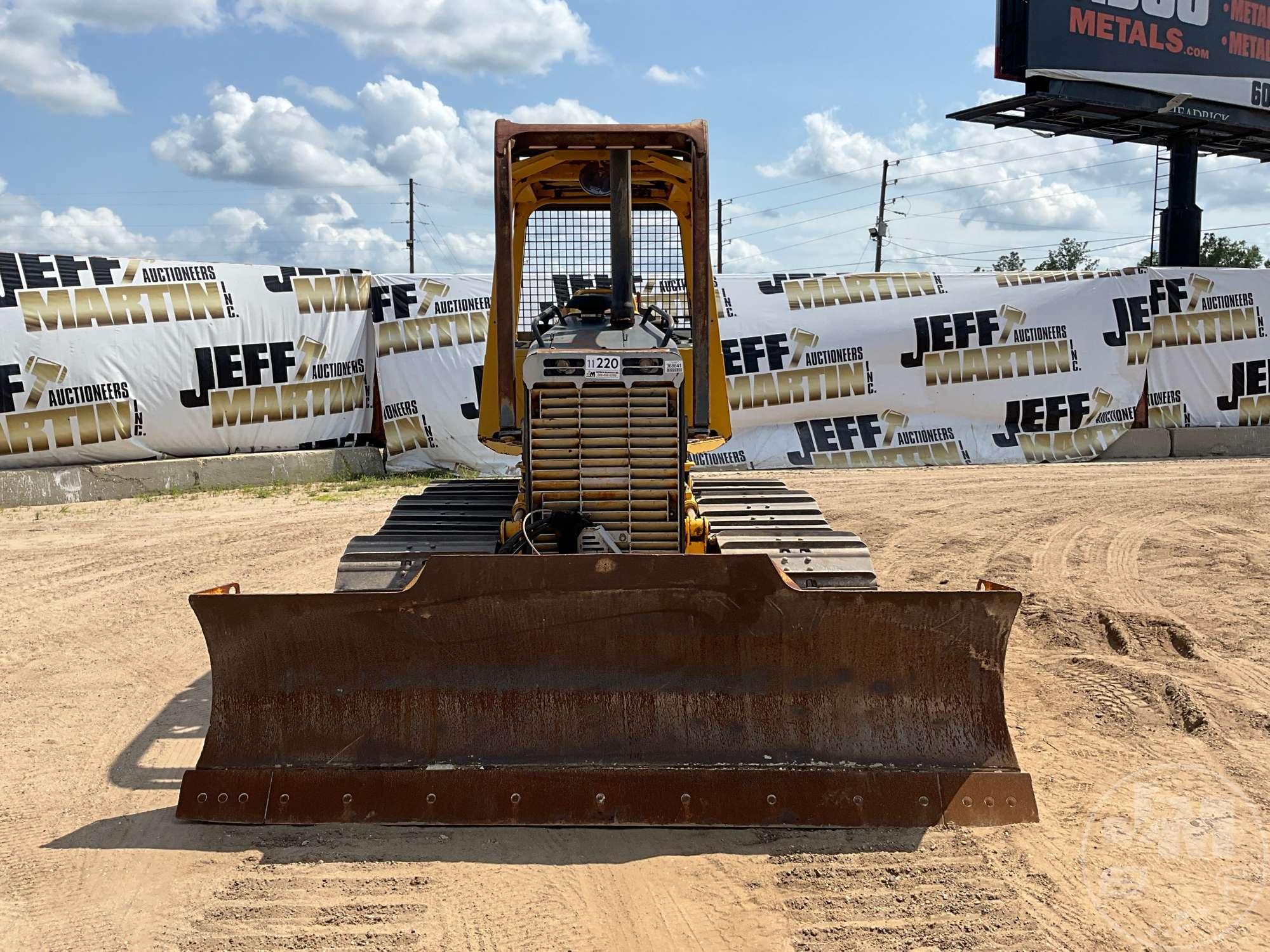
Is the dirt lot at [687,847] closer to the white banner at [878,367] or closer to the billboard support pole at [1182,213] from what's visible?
the white banner at [878,367]

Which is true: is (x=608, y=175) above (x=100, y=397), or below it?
above

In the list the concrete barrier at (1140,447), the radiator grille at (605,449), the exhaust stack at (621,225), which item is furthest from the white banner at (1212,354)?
the radiator grille at (605,449)

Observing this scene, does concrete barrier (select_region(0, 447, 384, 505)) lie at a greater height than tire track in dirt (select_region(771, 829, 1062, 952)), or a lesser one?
greater

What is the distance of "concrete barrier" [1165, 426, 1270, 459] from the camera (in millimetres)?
16516

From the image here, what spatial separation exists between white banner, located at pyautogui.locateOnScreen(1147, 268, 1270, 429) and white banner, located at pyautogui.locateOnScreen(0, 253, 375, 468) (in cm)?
1222

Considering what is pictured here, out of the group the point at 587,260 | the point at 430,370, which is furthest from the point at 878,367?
the point at 587,260

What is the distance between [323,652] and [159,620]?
3713mm

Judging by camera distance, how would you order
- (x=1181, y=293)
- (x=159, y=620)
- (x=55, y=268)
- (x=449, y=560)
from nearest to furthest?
1. (x=449, y=560)
2. (x=159, y=620)
3. (x=55, y=268)
4. (x=1181, y=293)

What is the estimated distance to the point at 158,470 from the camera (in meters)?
13.0

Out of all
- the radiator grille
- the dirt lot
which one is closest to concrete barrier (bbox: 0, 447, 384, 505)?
the dirt lot

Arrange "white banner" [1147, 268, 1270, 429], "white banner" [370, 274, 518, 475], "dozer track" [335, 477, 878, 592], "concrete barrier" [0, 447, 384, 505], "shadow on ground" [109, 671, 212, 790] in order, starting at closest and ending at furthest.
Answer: "shadow on ground" [109, 671, 212, 790] → "dozer track" [335, 477, 878, 592] → "concrete barrier" [0, 447, 384, 505] → "white banner" [370, 274, 518, 475] → "white banner" [1147, 268, 1270, 429]

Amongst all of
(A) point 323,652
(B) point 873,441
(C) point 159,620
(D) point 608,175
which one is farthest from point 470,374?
(A) point 323,652

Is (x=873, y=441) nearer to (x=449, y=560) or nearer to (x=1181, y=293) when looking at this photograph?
(x=1181, y=293)

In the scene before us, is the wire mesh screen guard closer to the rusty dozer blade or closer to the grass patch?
the rusty dozer blade
